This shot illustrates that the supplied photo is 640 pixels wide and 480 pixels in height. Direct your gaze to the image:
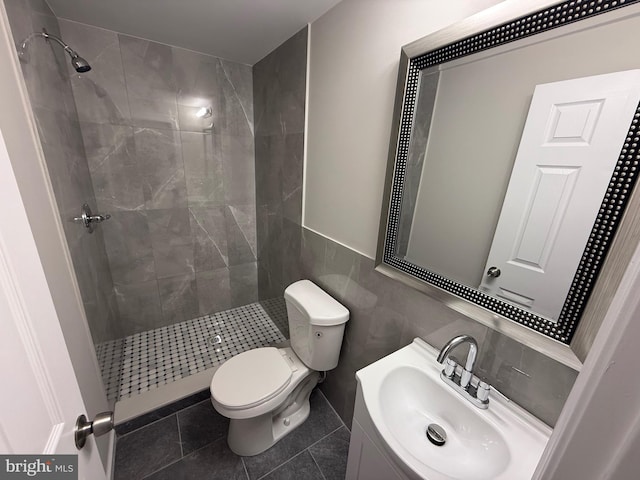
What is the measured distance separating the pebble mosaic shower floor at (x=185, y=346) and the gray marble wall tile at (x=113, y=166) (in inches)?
39.2

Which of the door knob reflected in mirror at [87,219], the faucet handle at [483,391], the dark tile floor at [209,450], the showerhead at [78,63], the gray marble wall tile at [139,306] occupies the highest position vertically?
the showerhead at [78,63]

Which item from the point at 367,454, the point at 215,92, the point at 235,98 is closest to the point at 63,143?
the point at 215,92

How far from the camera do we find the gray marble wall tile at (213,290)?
2.35 meters

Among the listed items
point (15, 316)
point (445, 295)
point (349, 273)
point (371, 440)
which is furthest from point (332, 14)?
point (371, 440)

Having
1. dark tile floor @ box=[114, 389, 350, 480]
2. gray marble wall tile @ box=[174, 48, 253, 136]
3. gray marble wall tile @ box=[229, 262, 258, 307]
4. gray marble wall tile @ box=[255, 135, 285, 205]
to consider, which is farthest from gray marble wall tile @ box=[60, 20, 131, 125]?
dark tile floor @ box=[114, 389, 350, 480]

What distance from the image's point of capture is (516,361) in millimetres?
769

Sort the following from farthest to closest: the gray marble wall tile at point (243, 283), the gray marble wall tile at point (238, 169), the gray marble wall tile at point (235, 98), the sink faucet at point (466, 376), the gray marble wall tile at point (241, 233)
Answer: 1. the gray marble wall tile at point (243, 283)
2. the gray marble wall tile at point (241, 233)
3. the gray marble wall tile at point (238, 169)
4. the gray marble wall tile at point (235, 98)
5. the sink faucet at point (466, 376)

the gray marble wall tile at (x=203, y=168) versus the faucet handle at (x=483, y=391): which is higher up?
the gray marble wall tile at (x=203, y=168)

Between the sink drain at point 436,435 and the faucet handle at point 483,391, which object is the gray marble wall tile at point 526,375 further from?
the sink drain at point 436,435

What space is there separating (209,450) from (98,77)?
2.34 meters

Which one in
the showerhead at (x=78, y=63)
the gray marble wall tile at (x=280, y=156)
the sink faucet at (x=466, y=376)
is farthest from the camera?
the gray marble wall tile at (x=280, y=156)

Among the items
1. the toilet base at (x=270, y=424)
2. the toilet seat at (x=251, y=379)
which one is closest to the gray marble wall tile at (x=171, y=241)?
the toilet seat at (x=251, y=379)

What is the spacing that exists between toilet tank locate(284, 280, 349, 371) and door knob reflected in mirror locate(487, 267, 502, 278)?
721 millimetres

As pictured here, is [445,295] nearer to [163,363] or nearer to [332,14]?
[332,14]
